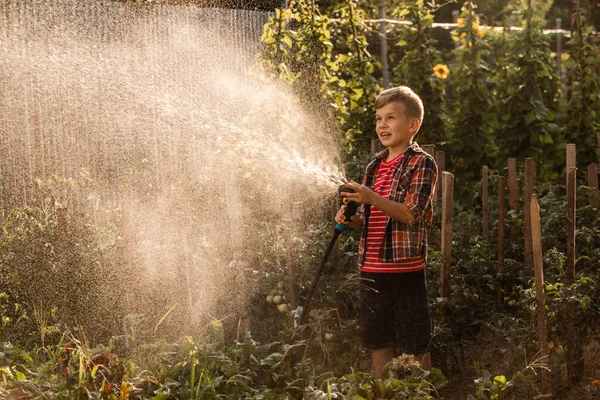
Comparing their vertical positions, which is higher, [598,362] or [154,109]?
[154,109]

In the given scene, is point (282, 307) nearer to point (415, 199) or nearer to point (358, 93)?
point (415, 199)

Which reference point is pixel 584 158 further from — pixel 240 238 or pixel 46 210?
pixel 46 210

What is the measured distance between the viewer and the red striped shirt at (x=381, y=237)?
12.0 ft

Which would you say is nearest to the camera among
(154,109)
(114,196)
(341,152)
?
(341,152)

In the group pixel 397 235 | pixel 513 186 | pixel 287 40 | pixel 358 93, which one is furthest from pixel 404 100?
pixel 358 93

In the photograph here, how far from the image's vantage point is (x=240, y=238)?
487 cm

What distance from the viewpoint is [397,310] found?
376 centimetres

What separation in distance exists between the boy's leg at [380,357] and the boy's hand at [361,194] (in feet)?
2.70

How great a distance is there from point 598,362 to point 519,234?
1309 millimetres

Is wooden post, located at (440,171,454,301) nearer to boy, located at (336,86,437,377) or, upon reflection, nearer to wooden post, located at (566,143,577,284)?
boy, located at (336,86,437,377)

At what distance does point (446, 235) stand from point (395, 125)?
728mm

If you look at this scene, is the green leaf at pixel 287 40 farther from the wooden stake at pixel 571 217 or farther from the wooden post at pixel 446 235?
the wooden stake at pixel 571 217

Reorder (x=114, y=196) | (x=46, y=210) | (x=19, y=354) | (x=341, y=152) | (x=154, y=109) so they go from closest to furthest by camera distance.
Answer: (x=19, y=354) → (x=46, y=210) → (x=341, y=152) → (x=114, y=196) → (x=154, y=109)

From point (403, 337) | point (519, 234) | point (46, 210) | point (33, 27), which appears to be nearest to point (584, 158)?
point (519, 234)
